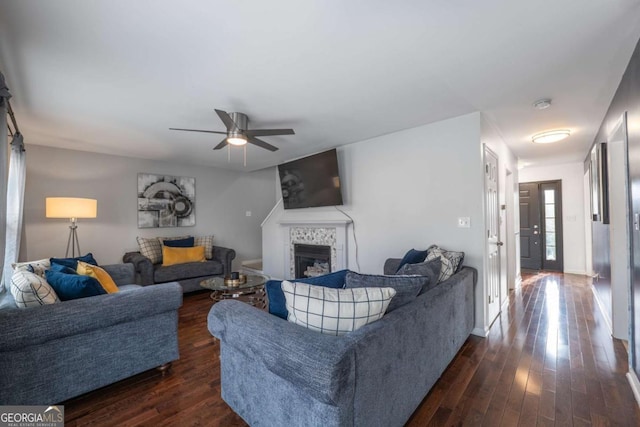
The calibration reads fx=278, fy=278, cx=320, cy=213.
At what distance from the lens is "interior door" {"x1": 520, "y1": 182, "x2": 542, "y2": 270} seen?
5.90 m

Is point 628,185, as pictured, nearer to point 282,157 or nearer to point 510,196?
point 510,196

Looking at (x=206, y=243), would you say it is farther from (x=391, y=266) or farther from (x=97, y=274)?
(x=391, y=266)

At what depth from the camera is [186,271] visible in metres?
4.20

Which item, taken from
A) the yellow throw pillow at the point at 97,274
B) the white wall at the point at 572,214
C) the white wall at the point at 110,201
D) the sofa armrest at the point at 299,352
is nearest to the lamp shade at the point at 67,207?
the white wall at the point at 110,201

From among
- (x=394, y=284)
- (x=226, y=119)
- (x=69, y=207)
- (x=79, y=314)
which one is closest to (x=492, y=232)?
(x=394, y=284)

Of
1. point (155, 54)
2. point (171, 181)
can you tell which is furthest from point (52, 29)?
point (171, 181)

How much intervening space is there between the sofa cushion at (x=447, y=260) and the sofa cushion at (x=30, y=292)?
2.74 metres

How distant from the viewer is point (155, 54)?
1.77m

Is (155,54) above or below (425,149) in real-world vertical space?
above

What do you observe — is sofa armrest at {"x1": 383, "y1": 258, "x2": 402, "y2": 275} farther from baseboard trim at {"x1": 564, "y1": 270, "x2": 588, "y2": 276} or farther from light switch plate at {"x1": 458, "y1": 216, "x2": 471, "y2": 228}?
baseboard trim at {"x1": 564, "y1": 270, "x2": 588, "y2": 276}

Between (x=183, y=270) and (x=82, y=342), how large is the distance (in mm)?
2456

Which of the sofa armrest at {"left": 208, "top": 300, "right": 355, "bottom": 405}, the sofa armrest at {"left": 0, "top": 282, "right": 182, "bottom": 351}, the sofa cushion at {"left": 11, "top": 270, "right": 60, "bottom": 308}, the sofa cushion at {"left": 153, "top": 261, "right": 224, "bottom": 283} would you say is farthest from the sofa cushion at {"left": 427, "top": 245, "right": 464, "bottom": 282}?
the sofa cushion at {"left": 153, "top": 261, "right": 224, "bottom": 283}

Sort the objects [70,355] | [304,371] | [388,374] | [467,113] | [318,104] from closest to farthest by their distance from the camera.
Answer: [304,371] < [388,374] < [70,355] < [318,104] < [467,113]

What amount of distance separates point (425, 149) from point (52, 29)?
3140mm
